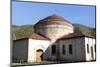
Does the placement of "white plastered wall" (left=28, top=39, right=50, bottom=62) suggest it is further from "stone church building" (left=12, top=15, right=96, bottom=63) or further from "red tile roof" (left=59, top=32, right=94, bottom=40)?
"red tile roof" (left=59, top=32, right=94, bottom=40)

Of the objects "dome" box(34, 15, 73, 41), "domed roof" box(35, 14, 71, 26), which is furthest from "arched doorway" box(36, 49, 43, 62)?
"domed roof" box(35, 14, 71, 26)

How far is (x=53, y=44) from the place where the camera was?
375 centimetres

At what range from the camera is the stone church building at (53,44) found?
3.57 m

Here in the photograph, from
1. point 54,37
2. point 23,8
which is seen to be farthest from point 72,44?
point 23,8

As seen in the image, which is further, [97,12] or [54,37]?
[97,12]

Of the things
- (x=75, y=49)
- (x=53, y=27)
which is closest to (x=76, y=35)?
(x=75, y=49)

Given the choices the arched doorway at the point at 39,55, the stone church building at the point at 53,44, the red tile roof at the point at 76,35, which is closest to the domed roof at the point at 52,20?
→ the stone church building at the point at 53,44

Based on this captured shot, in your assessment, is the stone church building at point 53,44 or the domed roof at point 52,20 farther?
the domed roof at point 52,20

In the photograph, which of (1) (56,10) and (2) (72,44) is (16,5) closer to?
(1) (56,10)

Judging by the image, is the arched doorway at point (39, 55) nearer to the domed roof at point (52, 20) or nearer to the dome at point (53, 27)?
the dome at point (53, 27)

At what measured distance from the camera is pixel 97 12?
414 centimetres

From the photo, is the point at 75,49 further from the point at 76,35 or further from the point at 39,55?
the point at 39,55

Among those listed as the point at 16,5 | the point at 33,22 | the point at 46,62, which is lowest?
the point at 46,62
